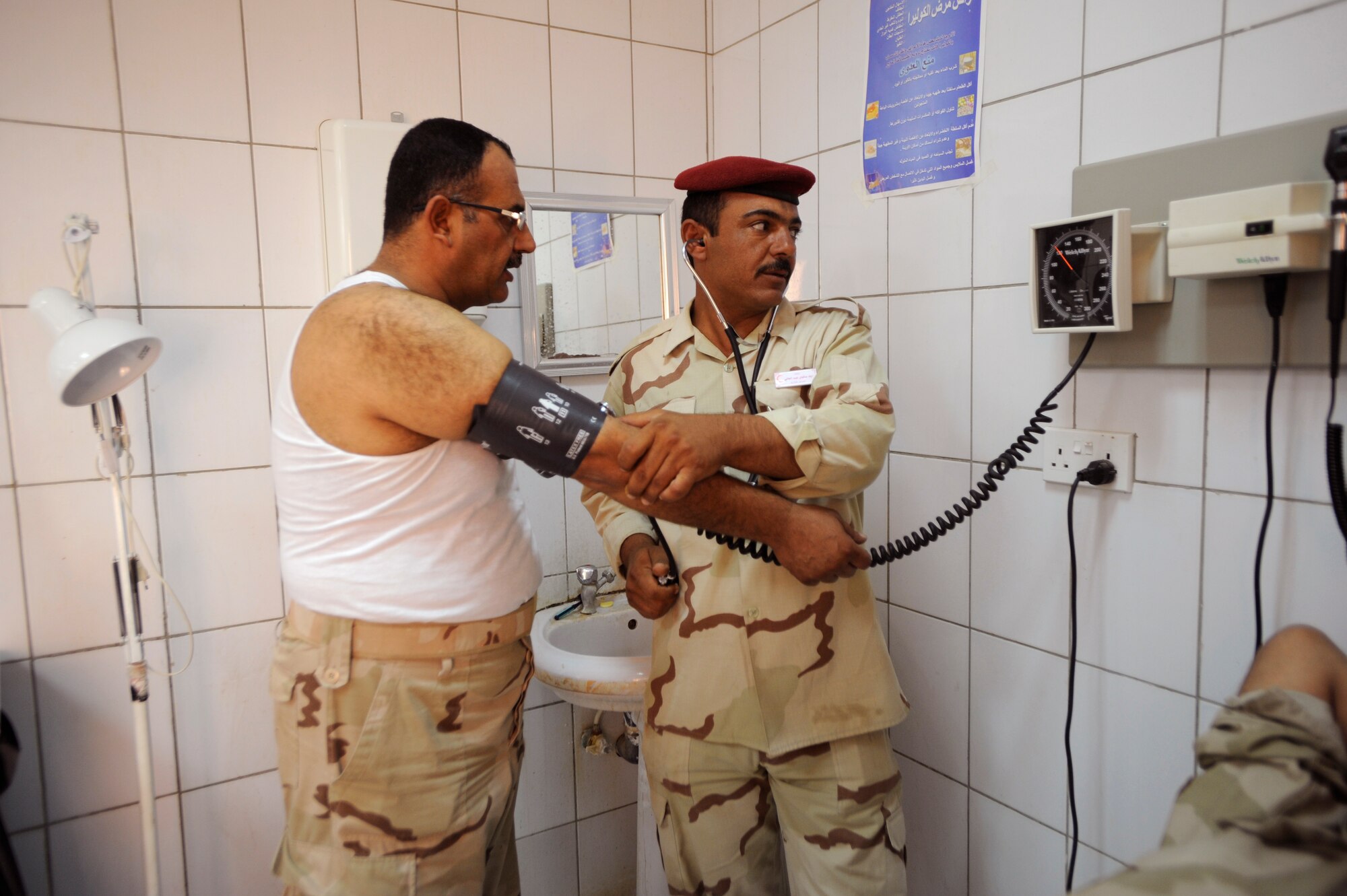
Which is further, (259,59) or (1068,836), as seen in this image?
(259,59)

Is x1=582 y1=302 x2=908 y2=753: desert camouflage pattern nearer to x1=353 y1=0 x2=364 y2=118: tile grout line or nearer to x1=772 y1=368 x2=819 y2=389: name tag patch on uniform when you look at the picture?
x1=772 y1=368 x2=819 y2=389: name tag patch on uniform

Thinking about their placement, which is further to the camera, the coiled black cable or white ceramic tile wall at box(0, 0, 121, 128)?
white ceramic tile wall at box(0, 0, 121, 128)

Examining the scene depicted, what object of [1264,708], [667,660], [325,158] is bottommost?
[667,660]

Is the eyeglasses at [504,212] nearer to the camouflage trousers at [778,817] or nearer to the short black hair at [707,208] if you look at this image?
the short black hair at [707,208]

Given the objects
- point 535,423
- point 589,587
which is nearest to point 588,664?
point 589,587

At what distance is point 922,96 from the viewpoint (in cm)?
175

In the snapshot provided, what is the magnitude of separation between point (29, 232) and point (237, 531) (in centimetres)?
71

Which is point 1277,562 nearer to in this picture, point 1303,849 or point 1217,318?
point 1217,318

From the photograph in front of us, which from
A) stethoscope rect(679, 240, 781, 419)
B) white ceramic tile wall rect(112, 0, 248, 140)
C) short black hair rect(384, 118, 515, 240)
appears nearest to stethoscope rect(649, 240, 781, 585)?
stethoscope rect(679, 240, 781, 419)

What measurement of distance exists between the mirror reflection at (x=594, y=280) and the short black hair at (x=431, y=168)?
0.80 meters

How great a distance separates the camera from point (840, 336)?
152cm

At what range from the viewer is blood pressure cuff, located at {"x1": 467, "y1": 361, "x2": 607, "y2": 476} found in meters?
1.07

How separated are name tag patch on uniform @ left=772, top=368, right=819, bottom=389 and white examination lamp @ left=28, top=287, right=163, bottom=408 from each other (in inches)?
43.3

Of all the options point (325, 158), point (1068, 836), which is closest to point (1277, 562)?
point (1068, 836)
